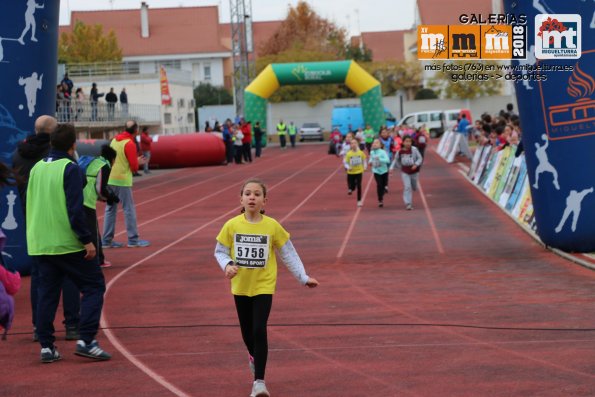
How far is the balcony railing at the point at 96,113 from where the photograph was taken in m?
39.3

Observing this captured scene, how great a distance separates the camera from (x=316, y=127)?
250ft

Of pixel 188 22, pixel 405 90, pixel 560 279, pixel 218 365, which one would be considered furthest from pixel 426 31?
pixel 188 22

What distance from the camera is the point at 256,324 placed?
7.45m

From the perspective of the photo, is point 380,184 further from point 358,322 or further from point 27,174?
point 27,174

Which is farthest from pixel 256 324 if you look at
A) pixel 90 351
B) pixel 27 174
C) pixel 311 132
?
pixel 311 132

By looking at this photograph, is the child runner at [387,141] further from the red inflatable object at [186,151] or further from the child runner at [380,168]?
the red inflatable object at [186,151]

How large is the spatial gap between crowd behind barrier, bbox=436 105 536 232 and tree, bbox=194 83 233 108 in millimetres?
68707

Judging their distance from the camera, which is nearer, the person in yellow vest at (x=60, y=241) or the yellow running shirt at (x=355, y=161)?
the person in yellow vest at (x=60, y=241)

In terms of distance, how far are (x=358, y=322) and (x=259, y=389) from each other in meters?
3.19

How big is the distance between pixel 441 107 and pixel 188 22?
131ft

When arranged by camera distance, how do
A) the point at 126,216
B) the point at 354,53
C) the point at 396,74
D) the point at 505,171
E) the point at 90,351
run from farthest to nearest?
the point at 354,53 < the point at 396,74 < the point at 505,171 < the point at 126,216 < the point at 90,351

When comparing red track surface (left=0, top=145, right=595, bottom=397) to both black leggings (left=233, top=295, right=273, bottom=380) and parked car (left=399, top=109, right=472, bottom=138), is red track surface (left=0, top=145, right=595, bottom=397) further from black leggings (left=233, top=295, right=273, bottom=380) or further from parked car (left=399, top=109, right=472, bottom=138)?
parked car (left=399, top=109, right=472, bottom=138)

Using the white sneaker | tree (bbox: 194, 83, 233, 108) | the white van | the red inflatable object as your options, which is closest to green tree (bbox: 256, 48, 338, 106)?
tree (bbox: 194, 83, 233, 108)

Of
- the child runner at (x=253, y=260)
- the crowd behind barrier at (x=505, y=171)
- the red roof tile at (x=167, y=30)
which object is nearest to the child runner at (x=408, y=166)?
the crowd behind barrier at (x=505, y=171)
